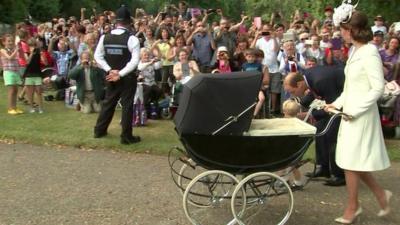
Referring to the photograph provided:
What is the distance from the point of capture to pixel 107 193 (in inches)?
246

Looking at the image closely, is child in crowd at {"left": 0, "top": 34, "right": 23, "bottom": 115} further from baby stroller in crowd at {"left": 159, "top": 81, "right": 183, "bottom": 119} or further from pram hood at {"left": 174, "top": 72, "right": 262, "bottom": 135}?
pram hood at {"left": 174, "top": 72, "right": 262, "bottom": 135}

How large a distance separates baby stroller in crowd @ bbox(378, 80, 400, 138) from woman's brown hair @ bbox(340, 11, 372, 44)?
4226 mm

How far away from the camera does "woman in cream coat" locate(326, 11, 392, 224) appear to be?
5.04 metres

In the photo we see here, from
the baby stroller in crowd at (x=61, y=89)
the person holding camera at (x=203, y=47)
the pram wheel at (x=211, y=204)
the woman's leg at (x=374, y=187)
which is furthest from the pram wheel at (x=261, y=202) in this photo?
the baby stroller in crowd at (x=61, y=89)

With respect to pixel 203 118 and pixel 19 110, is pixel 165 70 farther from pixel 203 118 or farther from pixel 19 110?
pixel 203 118

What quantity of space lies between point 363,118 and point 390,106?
426 centimetres

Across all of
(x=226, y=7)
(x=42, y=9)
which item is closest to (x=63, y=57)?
(x=42, y=9)

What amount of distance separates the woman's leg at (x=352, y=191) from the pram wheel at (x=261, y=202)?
0.57 m

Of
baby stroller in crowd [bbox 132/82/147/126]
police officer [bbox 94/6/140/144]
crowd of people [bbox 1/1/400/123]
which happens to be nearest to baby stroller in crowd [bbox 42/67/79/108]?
crowd of people [bbox 1/1/400/123]

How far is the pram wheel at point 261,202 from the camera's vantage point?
503 centimetres

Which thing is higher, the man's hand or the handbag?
the man's hand

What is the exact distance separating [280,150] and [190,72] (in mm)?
5829

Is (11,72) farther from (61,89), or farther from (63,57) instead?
(63,57)

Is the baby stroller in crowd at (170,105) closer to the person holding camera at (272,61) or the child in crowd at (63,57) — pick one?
the person holding camera at (272,61)
